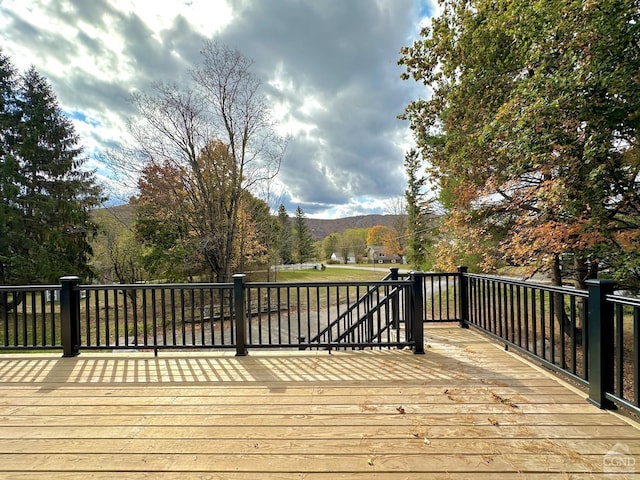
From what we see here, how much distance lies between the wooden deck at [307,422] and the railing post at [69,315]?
0.97 feet

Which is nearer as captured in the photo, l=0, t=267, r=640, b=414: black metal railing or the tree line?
l=0, t=267, r=640, b=414: black metal railing

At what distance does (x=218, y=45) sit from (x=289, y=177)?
5434 millimetres

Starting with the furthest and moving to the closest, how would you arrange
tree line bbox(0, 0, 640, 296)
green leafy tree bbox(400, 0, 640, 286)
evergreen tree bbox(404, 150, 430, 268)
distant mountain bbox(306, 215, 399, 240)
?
1. distant mountain bbox(306, 215, 399, 240)
2. evergreen tree bbox(404, 150, 430, 268)
3. tree line bbox(0, 0, 640, 296)
4. green leafy tree bbox(400, 0, 640, 286)

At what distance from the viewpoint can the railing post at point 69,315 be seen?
10.7 ft

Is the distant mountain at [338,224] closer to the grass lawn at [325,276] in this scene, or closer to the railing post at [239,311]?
the grass lawn at [325,276]

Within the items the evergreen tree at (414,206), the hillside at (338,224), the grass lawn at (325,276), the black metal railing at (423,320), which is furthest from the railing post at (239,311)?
the hillside at (338,224)

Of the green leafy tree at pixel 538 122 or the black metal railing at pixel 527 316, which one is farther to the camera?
the green leafy tree at pixel 538 122

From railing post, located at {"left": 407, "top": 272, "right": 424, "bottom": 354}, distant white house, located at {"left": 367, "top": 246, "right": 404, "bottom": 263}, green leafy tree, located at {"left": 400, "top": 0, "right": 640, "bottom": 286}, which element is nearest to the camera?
railing post, located at {"left": 407, "top": 272, "right": 424, "bottom": 354}

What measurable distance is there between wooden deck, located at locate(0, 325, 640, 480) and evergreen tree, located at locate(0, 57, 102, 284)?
11.2 meters

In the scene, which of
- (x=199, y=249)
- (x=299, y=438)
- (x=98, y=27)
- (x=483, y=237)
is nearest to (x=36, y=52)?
(x=98, y=27)

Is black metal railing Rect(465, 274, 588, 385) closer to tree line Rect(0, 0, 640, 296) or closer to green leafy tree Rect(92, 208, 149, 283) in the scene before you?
tree line Rect(0, 0, 640, 296)

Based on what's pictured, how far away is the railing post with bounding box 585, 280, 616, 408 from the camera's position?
1982 mm

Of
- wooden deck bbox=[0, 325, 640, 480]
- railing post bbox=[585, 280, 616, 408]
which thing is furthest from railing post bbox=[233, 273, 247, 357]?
railing post bbox=[585, 280, 616, 408]

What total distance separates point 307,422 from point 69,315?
3.21 m
